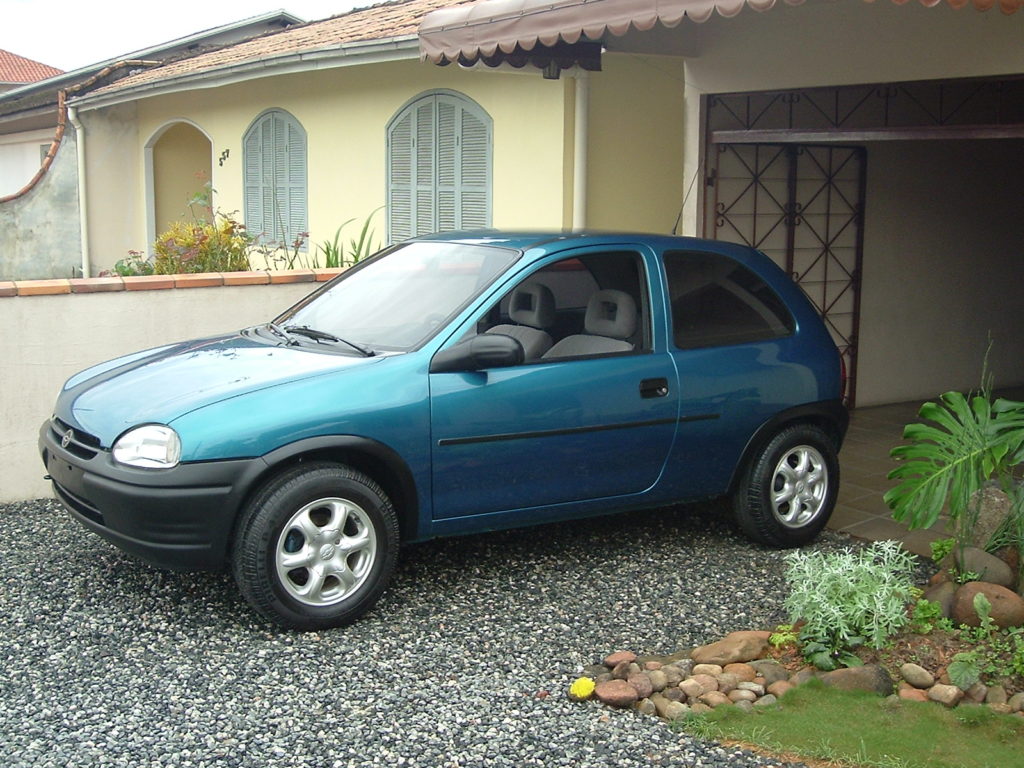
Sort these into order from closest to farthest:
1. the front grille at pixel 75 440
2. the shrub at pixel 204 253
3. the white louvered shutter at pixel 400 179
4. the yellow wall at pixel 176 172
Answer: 1. the front grille at pixel 75 440
2. the shrub at pixel 204 253
3. the white louvered shutter at pixel 400 179
4. the yellow wall at pixel 176 172

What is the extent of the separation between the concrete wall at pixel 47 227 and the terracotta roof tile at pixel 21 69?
28.6 m

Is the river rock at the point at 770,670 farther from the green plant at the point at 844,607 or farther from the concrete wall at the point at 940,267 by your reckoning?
the concrete wall at the point at 940,267

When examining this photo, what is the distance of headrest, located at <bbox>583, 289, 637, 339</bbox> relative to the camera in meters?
5.92

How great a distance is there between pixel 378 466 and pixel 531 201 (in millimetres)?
4871

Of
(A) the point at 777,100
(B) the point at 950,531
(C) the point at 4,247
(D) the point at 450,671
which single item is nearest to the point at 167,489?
(D) the point at 450,671

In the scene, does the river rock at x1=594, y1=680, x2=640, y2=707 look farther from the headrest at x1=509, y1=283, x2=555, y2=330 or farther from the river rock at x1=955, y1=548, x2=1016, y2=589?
the headrest at x1=509, y1=283, x2=555, y2=330

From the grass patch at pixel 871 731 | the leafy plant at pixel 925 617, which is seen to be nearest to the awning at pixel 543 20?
the leafy plant at pixel 925 617

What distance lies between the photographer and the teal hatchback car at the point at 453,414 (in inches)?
193

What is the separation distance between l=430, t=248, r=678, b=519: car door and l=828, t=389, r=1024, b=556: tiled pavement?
183cm

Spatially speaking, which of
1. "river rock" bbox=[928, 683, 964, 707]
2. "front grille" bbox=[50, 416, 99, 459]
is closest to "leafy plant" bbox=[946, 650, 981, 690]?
"river rock" bbox=[928, 683, 964, 707]

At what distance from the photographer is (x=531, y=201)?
969 centimetres

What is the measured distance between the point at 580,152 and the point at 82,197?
35.1ft

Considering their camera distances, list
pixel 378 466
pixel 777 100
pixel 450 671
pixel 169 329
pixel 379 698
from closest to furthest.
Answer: pixel 379 698
pixel 450 671
pixel 378 466
pixel 169 329
pixel 777 100

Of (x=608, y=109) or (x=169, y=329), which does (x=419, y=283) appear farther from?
(x=608, y=109)
